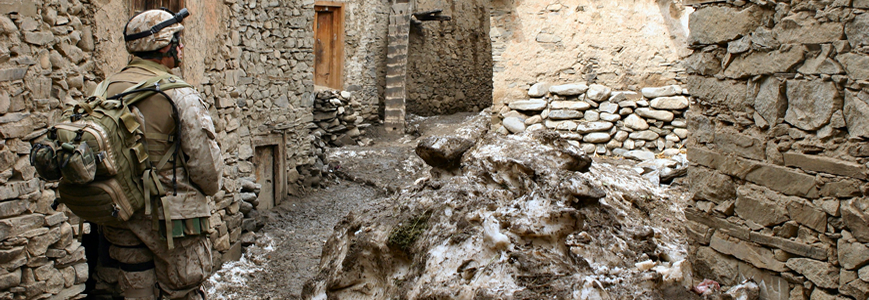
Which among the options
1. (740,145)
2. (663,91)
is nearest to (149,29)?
(740,145)

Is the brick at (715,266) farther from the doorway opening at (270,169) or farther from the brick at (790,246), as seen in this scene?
the doorway opening at (270,169)

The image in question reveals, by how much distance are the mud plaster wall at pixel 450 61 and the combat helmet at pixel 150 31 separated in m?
11.4

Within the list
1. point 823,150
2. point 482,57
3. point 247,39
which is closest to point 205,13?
point 247,39

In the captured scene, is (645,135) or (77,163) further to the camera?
(645,135)

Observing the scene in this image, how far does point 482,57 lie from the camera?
51.2 ft

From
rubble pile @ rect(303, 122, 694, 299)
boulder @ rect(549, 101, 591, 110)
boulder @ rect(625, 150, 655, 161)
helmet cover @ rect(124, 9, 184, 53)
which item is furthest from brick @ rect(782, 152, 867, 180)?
boulder @ rect(549, 101, 591, 110)

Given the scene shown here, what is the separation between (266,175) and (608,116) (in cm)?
418

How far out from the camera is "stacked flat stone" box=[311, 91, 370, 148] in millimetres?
11250

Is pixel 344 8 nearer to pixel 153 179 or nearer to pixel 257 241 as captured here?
pixel 257 241

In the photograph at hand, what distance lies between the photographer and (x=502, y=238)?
3010mm

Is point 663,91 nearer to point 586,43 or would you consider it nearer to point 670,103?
point 670,103

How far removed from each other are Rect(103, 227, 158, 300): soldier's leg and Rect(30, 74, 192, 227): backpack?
3.8 inches

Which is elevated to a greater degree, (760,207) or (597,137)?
(760,207)

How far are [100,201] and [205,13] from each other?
2845mm
